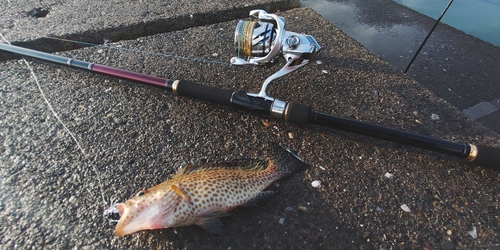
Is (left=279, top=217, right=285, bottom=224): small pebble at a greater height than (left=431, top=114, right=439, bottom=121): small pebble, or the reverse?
(left=431, top=114, right=439, bottom=121): small pebble

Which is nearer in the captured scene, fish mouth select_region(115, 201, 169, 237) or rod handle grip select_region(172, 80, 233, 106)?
fish mouth select_region(115, 201, 169, 237)

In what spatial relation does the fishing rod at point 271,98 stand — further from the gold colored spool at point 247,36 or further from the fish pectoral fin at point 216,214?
the fish pectoral fin at point 216,214

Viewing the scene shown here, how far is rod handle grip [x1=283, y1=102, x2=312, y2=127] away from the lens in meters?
1.85

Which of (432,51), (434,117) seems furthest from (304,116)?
(432,51)

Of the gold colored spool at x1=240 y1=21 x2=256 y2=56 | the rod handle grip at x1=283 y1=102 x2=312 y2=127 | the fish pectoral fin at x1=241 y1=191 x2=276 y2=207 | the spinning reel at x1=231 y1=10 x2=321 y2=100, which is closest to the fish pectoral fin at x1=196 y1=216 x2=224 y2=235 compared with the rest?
the fish pectoral fin at x1=241 y1=191 x2=276 y2=207

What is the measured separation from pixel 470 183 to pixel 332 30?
1.81 metres

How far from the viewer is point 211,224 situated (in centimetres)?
143

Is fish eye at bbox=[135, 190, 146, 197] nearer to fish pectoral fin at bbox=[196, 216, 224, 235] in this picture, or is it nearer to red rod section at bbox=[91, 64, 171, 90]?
fish pectoral fin at bbox=[196, 216, 224, 235]

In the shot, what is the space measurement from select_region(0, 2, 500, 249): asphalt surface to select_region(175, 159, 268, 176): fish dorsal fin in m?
0.10

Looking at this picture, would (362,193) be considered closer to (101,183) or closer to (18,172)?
(101,183)

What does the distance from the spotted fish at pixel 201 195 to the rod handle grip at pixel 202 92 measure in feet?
1.52

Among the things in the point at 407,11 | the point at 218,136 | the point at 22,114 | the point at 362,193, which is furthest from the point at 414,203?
the point at 407,11

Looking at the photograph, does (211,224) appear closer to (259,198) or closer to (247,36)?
(259,198)

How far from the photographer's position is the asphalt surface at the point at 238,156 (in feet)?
4.96
